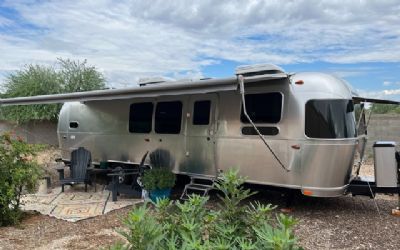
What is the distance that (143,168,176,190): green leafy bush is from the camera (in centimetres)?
787

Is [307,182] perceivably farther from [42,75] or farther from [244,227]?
[42,75]

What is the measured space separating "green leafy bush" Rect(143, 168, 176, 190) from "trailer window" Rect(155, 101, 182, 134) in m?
0.97

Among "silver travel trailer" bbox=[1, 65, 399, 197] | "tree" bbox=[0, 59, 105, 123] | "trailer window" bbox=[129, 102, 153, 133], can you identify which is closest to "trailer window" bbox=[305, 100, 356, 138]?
"silver travel trailer" bbox=[1, 65, 399, 197]

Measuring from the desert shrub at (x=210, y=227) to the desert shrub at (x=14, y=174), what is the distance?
14.7 ft

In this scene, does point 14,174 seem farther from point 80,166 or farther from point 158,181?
point 80,166

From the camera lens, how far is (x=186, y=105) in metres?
8.38

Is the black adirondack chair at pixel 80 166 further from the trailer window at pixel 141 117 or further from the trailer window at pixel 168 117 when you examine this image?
the trailer window at pixel 168 117

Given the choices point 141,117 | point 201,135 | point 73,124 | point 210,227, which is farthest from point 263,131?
point 73,124

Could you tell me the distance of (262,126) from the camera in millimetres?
7176

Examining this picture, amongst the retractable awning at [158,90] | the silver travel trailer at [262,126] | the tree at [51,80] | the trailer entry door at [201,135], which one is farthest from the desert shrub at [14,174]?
the tree at [51,80]

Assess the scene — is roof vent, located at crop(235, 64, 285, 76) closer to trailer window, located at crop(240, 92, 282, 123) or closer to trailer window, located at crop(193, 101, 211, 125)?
trailer window, located at crop(240, 92, 282, 123)

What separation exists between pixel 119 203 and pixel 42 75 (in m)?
13.5

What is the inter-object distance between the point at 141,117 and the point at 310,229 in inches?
183

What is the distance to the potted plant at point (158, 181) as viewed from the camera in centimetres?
788
